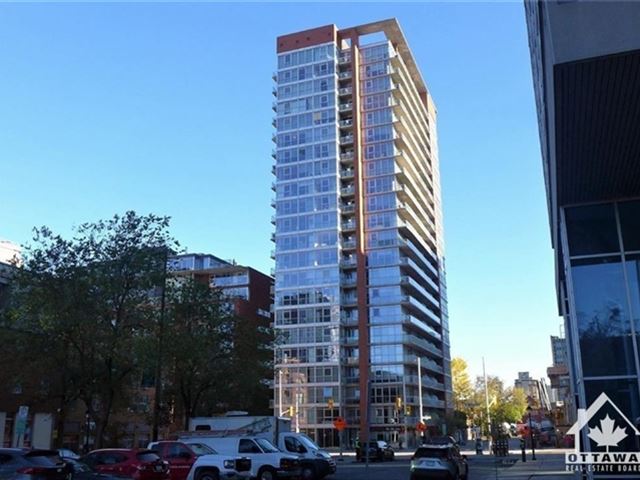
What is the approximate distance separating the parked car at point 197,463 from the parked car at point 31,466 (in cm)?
758

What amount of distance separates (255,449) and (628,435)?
44.4 ft

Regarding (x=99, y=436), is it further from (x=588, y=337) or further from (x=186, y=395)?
(x=588, y=337)

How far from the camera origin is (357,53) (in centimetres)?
10581

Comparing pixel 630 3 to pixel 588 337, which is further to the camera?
pixel 588 337

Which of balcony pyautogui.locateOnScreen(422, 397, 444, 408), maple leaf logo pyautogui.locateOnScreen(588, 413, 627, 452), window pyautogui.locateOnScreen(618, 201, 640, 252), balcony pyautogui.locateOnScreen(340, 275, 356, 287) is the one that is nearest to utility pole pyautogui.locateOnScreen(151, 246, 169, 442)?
maple leaf logo pyautogui.locateOnScreen(588, 413, 627, 452)

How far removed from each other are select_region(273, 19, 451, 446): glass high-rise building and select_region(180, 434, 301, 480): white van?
65.9 m

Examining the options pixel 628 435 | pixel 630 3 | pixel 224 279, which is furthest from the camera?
pixel 224 279

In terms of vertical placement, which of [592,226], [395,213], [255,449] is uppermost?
[395,213]

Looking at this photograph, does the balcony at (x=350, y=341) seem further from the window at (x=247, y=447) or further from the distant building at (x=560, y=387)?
the window at (x=247, y=447)

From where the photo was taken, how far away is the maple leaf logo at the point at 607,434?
16.3m

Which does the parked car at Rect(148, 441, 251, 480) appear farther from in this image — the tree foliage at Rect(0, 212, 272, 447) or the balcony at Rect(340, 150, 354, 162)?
the balcony at Rect(340, 150, 354, 162)

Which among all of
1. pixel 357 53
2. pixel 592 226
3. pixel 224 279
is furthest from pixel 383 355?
pixel 592 226

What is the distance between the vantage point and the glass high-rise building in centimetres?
9325

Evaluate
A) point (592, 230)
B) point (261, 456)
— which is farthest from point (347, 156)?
point (592, 230)
